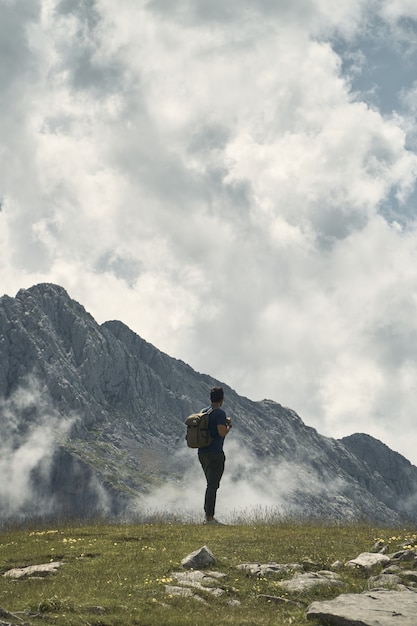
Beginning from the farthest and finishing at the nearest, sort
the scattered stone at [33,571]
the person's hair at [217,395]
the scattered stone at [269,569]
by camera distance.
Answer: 1. the person's hair at [217,395]
2. the scattered stone at [33,571]
3. the scattered stone at [269,569]

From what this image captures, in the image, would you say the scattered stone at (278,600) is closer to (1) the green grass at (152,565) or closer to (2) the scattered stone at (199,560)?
(1) the green grass at (152,565)

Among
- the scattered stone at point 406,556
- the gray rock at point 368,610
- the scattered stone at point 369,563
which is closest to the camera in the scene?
the gray rock at point 368,610

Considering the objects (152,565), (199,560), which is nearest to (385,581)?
(199,560)

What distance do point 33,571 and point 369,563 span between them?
794cm

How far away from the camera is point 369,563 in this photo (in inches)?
617

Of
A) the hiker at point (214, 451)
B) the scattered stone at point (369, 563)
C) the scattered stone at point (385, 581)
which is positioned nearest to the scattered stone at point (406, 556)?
the scattered stone at point (369, 563)

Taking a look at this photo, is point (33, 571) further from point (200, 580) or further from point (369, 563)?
point (369, 563)

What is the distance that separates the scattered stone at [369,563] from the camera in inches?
607

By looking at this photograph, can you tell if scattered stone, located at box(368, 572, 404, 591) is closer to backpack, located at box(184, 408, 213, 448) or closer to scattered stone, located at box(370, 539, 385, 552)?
scattered stone, located at box(370, 539, 385, 552)

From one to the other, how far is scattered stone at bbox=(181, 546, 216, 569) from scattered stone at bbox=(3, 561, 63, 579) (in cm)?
310

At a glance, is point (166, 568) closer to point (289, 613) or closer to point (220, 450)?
point (289, 613)

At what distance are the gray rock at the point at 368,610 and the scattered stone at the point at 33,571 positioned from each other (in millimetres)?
6820

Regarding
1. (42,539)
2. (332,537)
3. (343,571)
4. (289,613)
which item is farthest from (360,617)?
(42,539)

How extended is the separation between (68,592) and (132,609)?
6.63 feet
